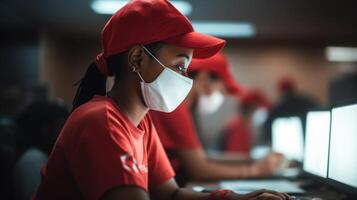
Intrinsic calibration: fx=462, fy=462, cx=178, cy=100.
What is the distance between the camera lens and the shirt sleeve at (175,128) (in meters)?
1.96

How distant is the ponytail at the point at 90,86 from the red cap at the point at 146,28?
7 cm

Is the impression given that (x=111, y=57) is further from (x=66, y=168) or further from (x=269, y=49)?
(x=269, y=49)

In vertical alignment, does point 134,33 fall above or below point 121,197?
above

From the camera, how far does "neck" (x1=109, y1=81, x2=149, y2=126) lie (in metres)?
1.25

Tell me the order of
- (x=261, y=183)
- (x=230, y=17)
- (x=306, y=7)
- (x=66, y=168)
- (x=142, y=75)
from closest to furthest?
(x=66, y=168)
(x=142, y=75)
(x=261, y=183)
(x=306, y=7)
(x=230, y=17)

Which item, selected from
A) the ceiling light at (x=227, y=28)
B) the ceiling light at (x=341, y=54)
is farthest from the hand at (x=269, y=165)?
the ceiling light at (x=341, y=54)

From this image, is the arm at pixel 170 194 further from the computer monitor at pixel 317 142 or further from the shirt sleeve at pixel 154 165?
the computer monitor at pixel 317 142

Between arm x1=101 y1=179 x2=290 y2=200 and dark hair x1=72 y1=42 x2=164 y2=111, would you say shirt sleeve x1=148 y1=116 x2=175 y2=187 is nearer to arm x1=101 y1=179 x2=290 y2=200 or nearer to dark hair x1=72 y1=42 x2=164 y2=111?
arm x1=101 y1=179 x2=290 y2=200

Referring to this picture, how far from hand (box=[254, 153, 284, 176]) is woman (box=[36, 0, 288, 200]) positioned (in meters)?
1.05

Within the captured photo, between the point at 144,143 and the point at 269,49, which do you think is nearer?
the point at 144,143

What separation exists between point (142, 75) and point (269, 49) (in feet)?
16.2

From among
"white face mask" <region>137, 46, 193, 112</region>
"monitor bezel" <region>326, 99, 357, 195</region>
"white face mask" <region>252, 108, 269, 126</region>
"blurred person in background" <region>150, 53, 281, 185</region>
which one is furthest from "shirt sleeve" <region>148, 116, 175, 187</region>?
"white face mask" <region>252, 108, 269, 126</region>

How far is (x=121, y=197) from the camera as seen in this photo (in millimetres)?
1024

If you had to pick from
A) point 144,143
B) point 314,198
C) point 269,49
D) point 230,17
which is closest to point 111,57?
point 144,143
